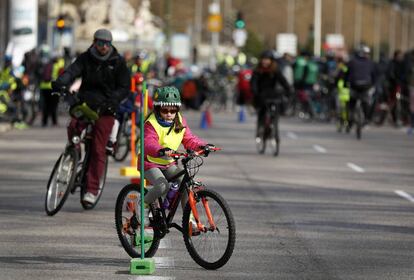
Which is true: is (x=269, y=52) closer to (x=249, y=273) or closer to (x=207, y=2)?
(x=249, y=273)

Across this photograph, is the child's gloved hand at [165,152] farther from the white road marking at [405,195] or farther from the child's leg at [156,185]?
the white road marking at [405,195]

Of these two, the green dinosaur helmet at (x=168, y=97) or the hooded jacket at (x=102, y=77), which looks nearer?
the green dinosaur helmet at (x=168, y=97)

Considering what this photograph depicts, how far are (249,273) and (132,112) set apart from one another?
1189 cm

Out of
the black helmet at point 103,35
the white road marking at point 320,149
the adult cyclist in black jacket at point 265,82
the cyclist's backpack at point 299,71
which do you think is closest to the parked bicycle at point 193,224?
the black helmet at point 103,35

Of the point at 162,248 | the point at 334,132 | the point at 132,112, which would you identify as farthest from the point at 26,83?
the point at 162,248

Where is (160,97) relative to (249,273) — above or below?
above

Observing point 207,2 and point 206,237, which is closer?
point 206,237

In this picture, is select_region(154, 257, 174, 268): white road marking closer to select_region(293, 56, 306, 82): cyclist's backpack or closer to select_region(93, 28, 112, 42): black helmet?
select_region(93, 28, 112, 42): black helmet

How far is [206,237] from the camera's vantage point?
1158cm

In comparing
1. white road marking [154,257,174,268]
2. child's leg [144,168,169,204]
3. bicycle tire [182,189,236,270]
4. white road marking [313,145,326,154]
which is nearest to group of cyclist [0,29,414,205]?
child's leg [144,168,169,204]

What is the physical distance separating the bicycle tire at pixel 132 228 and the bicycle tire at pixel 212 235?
1.07 ft

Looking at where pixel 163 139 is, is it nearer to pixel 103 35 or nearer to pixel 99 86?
pixel 103 35

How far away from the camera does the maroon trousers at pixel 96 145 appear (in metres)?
16.2

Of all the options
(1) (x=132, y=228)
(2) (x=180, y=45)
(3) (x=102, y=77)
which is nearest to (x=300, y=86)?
(3) (x=102, y=77)
